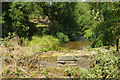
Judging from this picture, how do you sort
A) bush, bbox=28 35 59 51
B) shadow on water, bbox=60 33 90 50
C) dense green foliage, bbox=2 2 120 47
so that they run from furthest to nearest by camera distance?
shadow on water, bbox=60 33 90 50 → bush, bbox=28 35 59 51 → dense green foliage, bbox=2 2 120 47

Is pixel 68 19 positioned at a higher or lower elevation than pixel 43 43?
higher

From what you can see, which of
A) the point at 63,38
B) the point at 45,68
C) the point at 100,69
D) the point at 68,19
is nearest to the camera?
the point at 100,69

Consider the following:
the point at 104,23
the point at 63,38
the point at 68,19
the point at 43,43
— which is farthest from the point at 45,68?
the point at 68,19

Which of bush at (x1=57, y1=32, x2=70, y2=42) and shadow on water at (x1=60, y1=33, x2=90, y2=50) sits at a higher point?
bush at (x1=57, y1=32, x2=70, y2=42)

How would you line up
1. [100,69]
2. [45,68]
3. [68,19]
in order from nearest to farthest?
1. [100,69]
2. [45,68]
3. [68,19]

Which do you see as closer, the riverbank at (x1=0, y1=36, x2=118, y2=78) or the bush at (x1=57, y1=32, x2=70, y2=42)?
the riverbank at (x1=0, y1=36, x2=118, y2=78)

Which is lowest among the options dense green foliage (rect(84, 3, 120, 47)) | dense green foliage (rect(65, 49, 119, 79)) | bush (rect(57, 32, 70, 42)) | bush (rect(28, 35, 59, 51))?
dense green foliage (rect(65, 49, 119, 79))

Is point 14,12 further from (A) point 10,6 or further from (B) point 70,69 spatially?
(B) point 70,69

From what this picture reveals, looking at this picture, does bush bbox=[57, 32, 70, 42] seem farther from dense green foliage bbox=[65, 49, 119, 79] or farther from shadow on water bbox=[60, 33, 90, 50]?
dense green foliage bbox=[65, 49, 119, 79]

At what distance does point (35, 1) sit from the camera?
920cm

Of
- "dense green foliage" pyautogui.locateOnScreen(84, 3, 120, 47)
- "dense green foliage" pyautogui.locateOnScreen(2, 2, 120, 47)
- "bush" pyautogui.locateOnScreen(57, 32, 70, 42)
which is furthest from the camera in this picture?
"bush" pyautogui.locateOnScreen(57, 32, 70, 42)

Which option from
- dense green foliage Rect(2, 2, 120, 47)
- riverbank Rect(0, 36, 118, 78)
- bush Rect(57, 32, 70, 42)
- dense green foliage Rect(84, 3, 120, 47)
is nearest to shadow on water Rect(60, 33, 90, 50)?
bush Rect(57, 32, 70, 42)

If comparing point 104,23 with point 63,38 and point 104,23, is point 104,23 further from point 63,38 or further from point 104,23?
point 63,38

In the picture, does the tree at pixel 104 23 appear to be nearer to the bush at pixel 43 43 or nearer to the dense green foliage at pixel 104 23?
the dense green foliage at pixel 104 23
